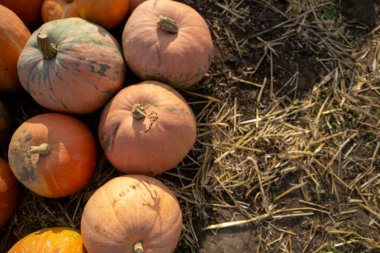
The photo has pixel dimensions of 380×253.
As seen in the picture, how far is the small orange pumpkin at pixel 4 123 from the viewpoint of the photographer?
286cm

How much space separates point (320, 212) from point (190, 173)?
106 cm

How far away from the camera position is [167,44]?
8.62ft

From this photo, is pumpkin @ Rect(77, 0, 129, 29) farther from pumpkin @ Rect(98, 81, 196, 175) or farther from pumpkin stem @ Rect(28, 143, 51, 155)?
pumpkin stem @ Rect(28, 143, 51, 155)

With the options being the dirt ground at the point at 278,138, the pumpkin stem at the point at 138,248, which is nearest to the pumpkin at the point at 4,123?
the dirt ground at the point at 278,138

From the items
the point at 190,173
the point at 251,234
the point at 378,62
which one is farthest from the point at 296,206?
the point at 378,62

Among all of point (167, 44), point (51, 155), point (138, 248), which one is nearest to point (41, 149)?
point (51, 155)

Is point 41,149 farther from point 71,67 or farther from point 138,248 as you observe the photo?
point 138,248

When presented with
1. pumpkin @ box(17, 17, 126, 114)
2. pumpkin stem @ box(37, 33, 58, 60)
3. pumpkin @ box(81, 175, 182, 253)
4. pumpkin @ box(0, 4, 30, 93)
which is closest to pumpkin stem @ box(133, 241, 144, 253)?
pumpkin @ box(81, 175, 182, 253)

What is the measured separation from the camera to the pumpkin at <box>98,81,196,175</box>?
2.44 m

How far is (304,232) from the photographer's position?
2.81 metres

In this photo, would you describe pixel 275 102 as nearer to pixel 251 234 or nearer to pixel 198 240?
pixel 251 234

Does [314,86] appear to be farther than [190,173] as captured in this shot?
Yes

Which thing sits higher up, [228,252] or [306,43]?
[306,43]

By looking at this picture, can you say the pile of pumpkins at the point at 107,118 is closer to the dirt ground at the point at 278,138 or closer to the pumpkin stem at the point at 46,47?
the pumpkin stem at the point at 46,47
